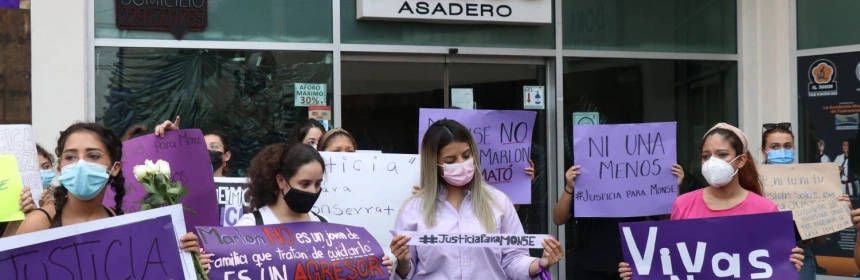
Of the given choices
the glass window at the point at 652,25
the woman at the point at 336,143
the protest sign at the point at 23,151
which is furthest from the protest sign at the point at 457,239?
the glass window at the point at 652,25

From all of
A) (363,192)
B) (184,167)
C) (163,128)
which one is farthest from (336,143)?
(163,128)

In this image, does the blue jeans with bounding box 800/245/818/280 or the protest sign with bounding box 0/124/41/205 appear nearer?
the protest sign with bounding box 0/124/41/205

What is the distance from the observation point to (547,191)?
383 inches

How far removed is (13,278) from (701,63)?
7947 mm

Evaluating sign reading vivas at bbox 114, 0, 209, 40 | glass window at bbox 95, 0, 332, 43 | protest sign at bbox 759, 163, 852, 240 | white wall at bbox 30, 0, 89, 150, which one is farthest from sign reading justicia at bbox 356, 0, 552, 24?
protest sign at bbox 759, 163, 852, 240

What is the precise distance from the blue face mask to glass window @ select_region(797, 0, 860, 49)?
12.9ft

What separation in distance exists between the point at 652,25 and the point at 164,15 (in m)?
4.49

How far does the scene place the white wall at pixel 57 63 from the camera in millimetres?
8172

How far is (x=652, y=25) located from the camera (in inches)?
Result: 396

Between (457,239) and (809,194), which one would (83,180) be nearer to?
(457,239)

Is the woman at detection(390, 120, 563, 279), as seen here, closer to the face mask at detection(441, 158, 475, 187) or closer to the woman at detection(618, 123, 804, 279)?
the face mask at detection(441, 158, 475, 187)

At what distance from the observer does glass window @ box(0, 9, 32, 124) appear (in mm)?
8133

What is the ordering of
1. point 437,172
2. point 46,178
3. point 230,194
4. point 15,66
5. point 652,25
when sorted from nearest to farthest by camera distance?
point 437,172, point 46,178, point 230,194, point 15,66, point 652,25

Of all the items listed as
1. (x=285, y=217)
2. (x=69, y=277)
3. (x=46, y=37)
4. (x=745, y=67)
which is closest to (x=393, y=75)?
(x=46, y=37)
